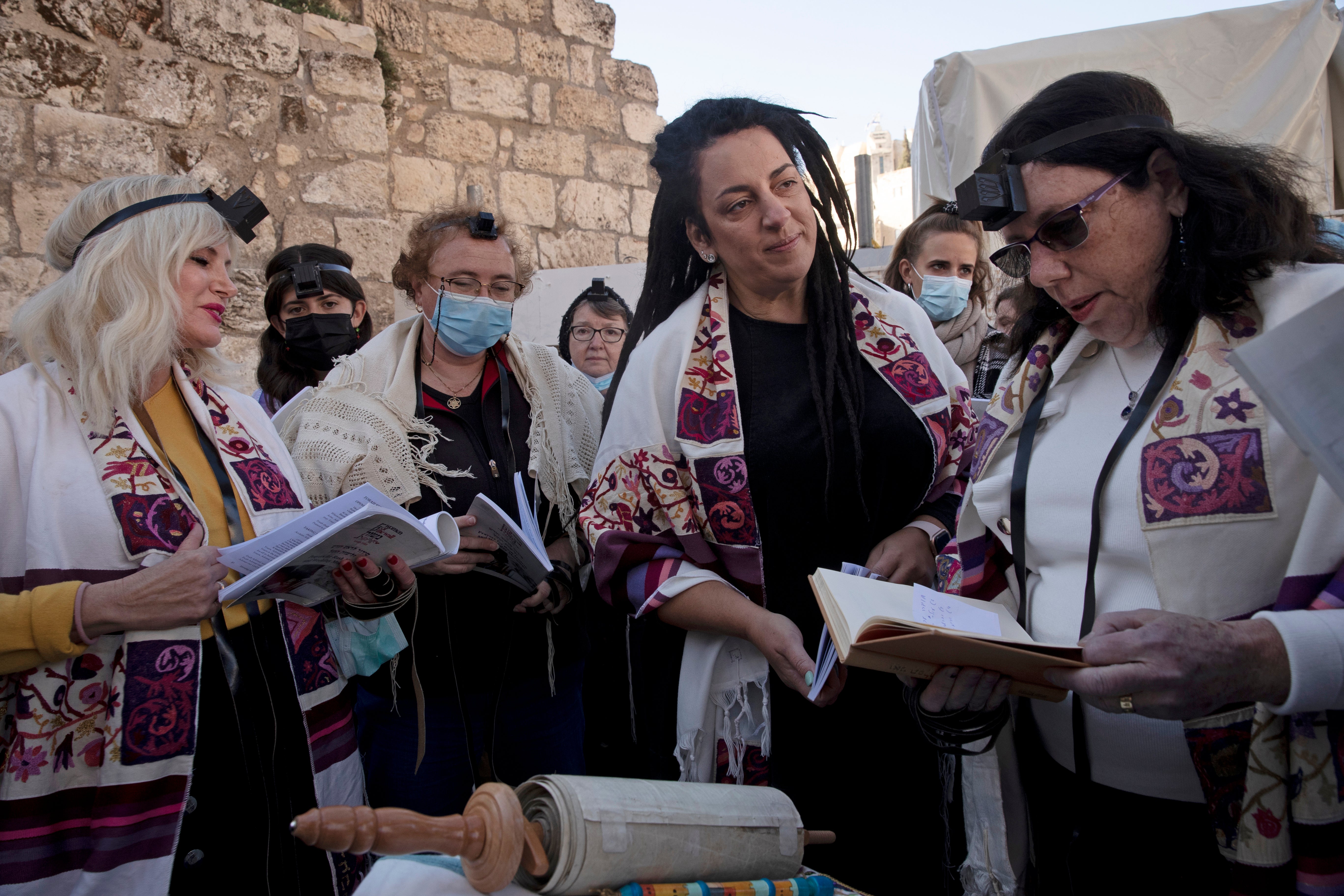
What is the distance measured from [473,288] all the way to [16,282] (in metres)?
2.97

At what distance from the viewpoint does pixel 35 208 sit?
4266 millimetres

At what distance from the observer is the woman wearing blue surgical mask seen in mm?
3789

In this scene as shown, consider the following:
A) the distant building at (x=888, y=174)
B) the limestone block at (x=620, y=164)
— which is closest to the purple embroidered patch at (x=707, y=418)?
the limestone block at (x=620, y=164)

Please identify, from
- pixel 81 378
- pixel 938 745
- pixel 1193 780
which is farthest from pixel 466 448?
pixel 1193 780

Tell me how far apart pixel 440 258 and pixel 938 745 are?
6.82 ft

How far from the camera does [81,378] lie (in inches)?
76.8

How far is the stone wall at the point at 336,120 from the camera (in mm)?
4293

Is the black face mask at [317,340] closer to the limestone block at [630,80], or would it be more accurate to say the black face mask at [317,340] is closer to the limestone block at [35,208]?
the limestone block at [35,208]

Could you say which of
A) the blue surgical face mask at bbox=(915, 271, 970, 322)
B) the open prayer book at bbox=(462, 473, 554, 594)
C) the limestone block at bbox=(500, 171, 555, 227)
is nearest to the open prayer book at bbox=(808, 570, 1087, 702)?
the open prayer book at bbox=(462, 473, 554, 594)

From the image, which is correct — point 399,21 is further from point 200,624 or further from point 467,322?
point 200,624

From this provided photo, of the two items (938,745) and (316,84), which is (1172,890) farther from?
(316,84)

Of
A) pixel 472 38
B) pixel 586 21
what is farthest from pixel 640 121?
pixel 472 38

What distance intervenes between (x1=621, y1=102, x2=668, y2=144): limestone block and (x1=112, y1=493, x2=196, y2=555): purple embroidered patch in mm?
5582

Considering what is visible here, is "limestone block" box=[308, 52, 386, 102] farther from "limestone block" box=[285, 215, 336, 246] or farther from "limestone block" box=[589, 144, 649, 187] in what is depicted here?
"limestone block" box=[589, 144, 649, 187]
